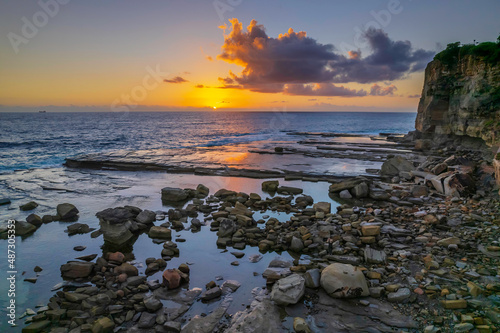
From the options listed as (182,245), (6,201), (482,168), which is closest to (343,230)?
(182,245)

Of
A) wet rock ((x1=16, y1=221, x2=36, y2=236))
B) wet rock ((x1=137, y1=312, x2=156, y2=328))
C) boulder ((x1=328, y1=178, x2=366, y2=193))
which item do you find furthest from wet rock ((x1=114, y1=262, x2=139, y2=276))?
boulder ((x1=328, y1=178, x2=366, y2=193))

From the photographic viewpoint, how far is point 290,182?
18.5 m

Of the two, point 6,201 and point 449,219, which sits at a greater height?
point 449,219

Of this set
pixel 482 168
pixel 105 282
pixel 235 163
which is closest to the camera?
pixel 105 282

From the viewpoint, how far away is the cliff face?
20344 mm

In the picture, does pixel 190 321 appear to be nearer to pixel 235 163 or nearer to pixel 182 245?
pixel 182 245

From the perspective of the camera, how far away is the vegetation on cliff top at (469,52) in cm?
2006

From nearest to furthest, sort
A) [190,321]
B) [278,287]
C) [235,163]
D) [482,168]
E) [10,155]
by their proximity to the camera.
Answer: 1. [190,321]
2. [278,287]
3. [482,168]
4. [235,163]
5. [10,155]

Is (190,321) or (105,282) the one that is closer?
(190,321)

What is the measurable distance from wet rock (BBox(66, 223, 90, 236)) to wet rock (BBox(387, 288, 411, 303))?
983 centimetres

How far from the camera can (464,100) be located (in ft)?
79.9

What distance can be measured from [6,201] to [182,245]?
10.9m

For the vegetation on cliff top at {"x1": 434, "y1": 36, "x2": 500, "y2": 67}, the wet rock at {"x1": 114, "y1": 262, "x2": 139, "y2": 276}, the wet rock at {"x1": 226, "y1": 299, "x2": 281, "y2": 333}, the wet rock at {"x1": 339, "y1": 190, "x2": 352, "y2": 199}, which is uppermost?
the vegetation on cliff top at {"x1": 434, "y1": 36, "x2": 500, "y2": 67}

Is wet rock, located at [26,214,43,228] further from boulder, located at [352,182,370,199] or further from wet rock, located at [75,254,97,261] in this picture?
boulder, located at [352,182,370,199]
